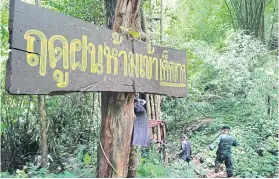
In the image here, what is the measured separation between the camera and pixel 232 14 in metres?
9.88

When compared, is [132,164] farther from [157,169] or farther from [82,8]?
[82,8]

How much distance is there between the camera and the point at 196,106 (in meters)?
9.20

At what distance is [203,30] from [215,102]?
2.75m

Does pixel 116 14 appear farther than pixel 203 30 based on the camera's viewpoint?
No

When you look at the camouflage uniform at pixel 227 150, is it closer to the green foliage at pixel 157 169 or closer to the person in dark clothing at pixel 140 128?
the green foliage at pixel 157 169

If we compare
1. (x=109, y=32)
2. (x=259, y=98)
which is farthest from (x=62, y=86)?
(x=259, y=98)

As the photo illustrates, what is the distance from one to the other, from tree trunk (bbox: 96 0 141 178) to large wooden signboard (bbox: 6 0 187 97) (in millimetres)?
178

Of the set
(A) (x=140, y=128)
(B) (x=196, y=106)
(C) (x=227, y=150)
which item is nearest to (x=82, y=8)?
(A) (x=140, y=128)

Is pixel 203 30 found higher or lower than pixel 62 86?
higher

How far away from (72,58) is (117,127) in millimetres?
702

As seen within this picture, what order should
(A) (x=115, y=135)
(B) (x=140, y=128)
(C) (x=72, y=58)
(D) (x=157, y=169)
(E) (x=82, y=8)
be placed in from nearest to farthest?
1. (C) (x=72, y=58)
2. (A) (x=115, y=135)
3. (B) (x=140, y=128)
4. (D) (x=157, y=169)
5. (E) (x=82, y=8)

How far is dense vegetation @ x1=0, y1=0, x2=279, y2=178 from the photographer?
4.94 meters

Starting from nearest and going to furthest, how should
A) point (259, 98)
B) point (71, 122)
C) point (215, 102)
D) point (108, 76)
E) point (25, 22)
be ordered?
point (25, 22) < point (108, 76) < point (71, 122) < point (259, 98) < point (215, 102)

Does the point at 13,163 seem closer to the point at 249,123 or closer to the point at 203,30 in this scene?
the point at 249,123
